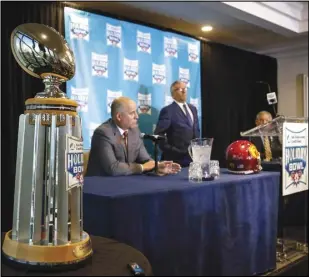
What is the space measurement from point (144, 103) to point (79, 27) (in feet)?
2.00

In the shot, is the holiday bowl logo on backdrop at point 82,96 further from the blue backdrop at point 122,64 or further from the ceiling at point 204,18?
the ceiling at point 204,18

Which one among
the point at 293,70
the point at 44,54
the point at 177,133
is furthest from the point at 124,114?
the point at 293,70

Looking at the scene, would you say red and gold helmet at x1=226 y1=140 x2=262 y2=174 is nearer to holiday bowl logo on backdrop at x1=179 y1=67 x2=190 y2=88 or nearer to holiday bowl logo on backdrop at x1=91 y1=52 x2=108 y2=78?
holiday bowl logo on backdrop at x1=179 y1=67 x2=190 y2=88

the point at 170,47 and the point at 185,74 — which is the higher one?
the point at 170,47

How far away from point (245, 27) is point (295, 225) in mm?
1348

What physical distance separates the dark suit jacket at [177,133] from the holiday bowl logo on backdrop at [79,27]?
3.39ft

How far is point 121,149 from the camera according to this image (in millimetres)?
1645

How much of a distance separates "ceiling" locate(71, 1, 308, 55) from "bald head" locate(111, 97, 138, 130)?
2.53 feet

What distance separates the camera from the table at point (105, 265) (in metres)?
0.52

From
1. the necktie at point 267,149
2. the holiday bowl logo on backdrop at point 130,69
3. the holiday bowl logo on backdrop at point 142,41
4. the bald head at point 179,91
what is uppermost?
the holiday bowl logo on backdrop at point 142,41

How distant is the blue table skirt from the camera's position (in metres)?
1.02

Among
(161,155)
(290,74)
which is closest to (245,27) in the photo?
(290,74)

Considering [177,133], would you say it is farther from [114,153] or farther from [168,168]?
[114,153]

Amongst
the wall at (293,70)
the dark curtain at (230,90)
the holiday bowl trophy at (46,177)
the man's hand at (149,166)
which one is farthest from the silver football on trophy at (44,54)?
the wall at (293,70)
